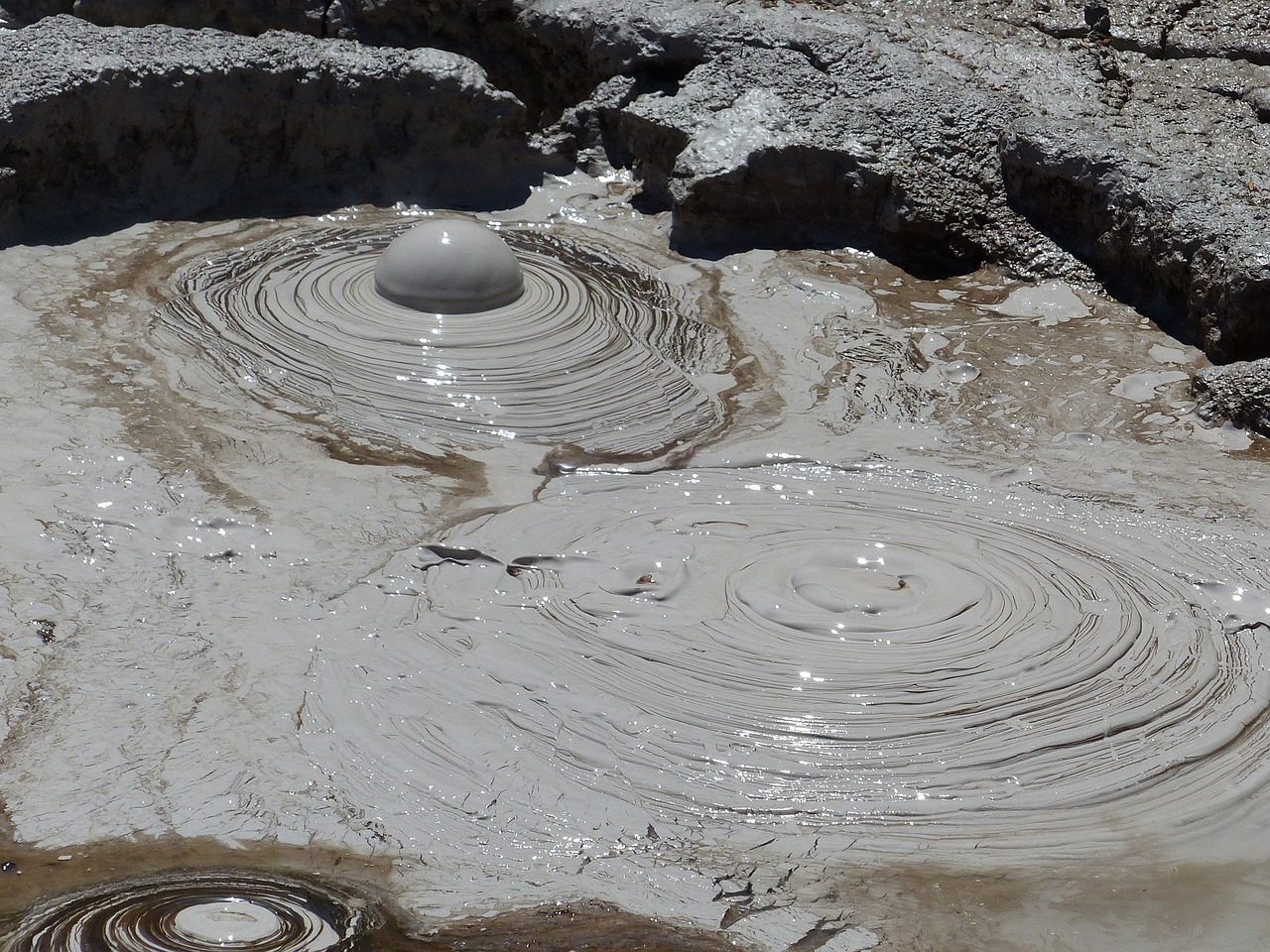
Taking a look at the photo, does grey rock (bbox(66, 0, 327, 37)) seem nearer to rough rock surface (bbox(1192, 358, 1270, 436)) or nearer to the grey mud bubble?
the grey mud bubble

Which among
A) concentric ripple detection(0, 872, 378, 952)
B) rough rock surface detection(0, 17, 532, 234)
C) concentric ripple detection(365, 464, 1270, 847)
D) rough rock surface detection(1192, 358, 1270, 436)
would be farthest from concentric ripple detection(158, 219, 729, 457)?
concentric ripple detection(0, 872, 378, 952)

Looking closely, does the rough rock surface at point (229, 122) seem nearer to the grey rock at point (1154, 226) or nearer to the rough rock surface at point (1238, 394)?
the grey rock at point (1154, 226)

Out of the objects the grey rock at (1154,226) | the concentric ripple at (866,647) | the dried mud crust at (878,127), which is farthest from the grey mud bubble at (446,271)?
the grey rock at (1154,226)

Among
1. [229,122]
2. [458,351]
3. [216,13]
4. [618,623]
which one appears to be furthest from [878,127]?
[216,13]

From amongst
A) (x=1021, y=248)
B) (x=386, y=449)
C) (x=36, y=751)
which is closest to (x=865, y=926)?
(x=36, y=751)

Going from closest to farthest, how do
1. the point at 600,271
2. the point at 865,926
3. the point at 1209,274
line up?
the point at 865,926, the point at 1209,274, the point at 600,271

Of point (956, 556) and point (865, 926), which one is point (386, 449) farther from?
point (865, 926)

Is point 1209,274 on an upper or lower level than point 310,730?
upper

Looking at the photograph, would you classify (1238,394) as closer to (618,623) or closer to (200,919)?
(618,623)
